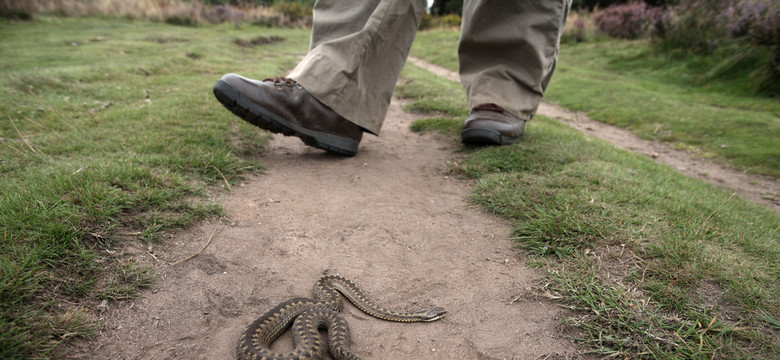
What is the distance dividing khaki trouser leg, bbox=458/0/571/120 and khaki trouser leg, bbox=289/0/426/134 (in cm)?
77

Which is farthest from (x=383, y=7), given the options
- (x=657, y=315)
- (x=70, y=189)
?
(x=657, y=315)

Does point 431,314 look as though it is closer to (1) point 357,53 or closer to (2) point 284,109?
(2) point 284,109

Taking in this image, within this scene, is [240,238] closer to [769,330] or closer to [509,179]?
[509,179]

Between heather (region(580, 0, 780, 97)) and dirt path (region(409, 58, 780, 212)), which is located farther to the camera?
heather (region(580, 0, 780, 97))

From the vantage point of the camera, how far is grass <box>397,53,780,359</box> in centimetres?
194

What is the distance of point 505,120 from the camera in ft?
14.8

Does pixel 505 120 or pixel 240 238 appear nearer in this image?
pixel 240 238

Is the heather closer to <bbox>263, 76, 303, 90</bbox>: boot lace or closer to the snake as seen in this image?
<bbox>263, 76, 303, 90</bbox>: boot lace

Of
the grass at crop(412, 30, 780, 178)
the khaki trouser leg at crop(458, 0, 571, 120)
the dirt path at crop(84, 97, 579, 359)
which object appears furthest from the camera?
the grass at crop(412, 30, 780, 178)

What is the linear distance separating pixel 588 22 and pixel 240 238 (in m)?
21.9

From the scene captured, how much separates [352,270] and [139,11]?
2339 centimetres

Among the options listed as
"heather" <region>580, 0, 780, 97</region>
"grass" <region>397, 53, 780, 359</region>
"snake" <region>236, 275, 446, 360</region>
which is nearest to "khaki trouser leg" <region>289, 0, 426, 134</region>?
"grass" <region>397, 53, 780, 359</region>

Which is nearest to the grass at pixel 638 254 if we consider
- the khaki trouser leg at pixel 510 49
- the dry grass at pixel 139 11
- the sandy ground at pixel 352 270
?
→ the sandy ground at pixel 352 270

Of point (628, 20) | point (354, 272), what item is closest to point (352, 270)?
point (354, 272)
